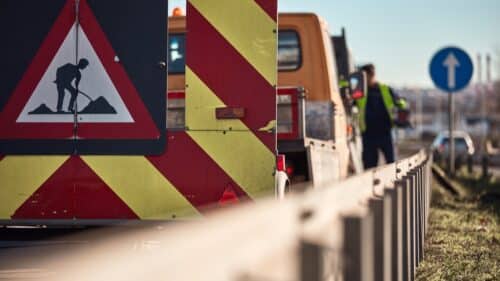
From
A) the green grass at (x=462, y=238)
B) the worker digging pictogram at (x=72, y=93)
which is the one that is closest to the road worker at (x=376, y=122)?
the green grass at (x=462, y=238)

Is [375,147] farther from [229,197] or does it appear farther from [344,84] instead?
[229,197]

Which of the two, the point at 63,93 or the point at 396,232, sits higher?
the point at 63,93

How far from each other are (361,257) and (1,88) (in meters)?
3.49

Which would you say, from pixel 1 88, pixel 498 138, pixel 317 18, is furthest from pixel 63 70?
pixel 498 138

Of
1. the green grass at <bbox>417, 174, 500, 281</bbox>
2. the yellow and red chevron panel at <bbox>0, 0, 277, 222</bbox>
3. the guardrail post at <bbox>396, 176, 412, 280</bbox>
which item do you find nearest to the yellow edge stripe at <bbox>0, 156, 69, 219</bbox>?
the yellow and red chevron panel at <bbox>0, 0, 277, 222</bbox>

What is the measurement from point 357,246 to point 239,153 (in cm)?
272

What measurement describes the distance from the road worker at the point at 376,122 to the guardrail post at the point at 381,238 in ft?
31.3

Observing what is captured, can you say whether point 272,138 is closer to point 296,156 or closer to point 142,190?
point 142,190

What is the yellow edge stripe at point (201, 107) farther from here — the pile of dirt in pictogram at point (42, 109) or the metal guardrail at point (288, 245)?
the metal guardrail at point (288, 245)

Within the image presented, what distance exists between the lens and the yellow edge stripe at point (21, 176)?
21.4 ft

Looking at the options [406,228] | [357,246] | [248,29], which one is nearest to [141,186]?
[248,29]

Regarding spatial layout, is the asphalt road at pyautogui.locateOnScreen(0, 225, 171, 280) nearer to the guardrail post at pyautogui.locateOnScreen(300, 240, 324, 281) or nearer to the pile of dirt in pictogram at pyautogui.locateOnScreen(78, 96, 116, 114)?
the pile of dirt in pictogram at pyautogui.locateOnScreen(78, 96, 116, 114)

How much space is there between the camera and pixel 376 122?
47.2 feet

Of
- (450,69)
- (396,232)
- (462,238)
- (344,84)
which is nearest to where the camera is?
(396,232)
